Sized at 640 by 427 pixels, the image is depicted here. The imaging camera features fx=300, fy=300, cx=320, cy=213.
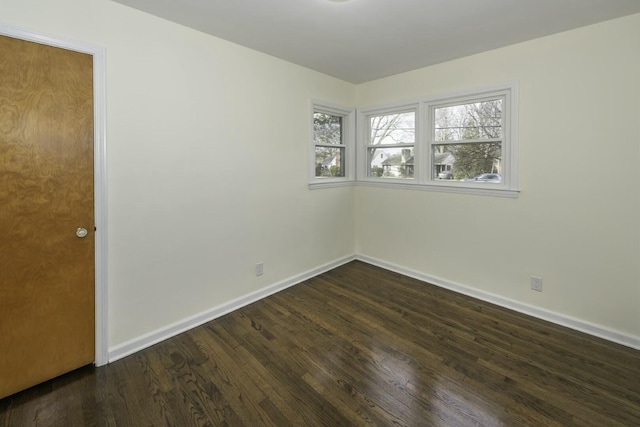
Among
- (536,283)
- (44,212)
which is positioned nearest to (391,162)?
(536,283)

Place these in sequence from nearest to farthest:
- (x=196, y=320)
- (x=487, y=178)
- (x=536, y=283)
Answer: (x=196, y=320)
(x=536, y=283)
(x=487, y=178)

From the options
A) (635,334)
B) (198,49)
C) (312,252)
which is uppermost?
(198,49)

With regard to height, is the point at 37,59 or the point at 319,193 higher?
the point at 37,59

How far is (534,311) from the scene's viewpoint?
286 centimetres

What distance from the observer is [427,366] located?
7.06 feet

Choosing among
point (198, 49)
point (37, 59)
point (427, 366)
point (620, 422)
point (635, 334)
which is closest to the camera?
point (620, 422)

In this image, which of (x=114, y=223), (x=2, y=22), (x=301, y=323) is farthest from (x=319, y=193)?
(x=2, y=22)

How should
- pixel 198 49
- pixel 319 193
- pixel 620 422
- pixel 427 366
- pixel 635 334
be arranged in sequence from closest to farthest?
pixel 620 422, pixel 427 366, pixel 635 334, pixel 198 49, pixel 319 193

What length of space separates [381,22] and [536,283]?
273 centimetres

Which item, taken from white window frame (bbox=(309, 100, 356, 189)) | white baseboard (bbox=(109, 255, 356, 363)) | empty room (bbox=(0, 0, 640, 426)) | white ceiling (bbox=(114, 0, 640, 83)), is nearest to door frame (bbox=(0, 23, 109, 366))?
empty room (bbox=(0, 0, 640, 426))

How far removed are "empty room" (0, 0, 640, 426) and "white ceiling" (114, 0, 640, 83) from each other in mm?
24

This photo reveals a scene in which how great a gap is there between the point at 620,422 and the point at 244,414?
2.11m

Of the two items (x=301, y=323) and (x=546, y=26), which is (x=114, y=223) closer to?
(x=301, y=323)

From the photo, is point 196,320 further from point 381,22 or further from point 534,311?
point 534,311
